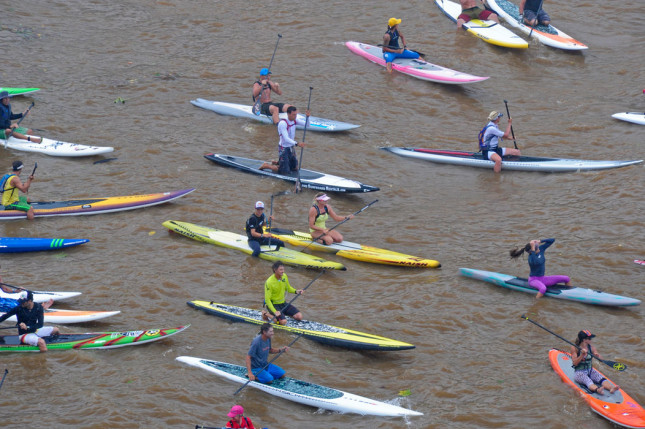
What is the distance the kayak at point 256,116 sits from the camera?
17891mm

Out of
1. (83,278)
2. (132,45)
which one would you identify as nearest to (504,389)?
(83,278)

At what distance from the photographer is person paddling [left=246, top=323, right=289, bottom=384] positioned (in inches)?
380

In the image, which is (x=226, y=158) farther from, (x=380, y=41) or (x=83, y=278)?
(x=380, y=41)

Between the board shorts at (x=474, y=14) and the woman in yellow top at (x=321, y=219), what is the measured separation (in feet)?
37.6

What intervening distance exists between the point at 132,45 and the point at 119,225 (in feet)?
32.2

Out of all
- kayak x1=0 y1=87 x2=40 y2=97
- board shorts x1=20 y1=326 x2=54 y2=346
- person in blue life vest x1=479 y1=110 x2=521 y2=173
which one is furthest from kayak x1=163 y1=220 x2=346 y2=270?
kayak x1=0 y1=87 x2=40 y2=97

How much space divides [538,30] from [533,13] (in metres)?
0.69

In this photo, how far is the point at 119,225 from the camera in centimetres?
1428

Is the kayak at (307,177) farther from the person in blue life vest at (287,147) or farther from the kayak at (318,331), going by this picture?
the kayak at (318,331)

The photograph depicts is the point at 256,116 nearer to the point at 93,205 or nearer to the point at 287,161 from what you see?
the point at 287,161

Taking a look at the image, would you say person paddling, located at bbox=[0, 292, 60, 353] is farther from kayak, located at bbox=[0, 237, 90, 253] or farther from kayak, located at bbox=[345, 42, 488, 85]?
kayak, located at bbox=[345, 42, 488, 85]

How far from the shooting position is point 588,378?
9.77 metres

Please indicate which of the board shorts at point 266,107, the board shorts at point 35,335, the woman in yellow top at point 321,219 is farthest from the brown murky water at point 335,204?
the woman in yellow top at point 321,219

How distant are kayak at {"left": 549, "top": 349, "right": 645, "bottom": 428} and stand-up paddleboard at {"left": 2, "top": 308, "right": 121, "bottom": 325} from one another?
6548mm
